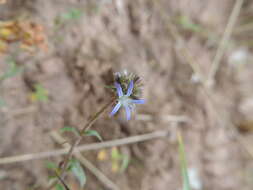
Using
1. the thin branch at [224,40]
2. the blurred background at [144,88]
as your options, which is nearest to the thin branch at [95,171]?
the blurred background at [144,88]

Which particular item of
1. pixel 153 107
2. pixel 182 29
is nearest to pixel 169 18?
pixel 182 29

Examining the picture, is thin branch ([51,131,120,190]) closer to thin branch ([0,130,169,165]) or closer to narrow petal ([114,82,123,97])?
thin branch ([0,130,169,165])

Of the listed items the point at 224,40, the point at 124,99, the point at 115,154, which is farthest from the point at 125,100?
the point at 224,40

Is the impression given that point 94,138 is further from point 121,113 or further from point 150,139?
point 150,139

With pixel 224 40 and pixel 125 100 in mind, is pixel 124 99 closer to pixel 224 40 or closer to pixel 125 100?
pixel 125 100

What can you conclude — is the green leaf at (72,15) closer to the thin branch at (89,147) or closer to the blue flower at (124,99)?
the thin branch at (89,147)

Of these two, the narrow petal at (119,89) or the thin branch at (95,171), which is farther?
the thin branch at (95,171)

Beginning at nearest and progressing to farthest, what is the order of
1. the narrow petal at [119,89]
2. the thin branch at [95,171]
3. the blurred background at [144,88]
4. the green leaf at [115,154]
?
1. the narrow petal at [119,89]
2. the blurred background at [144,88]
3. the thin branch at [95,171]
4. the green leaf at [115,154]
